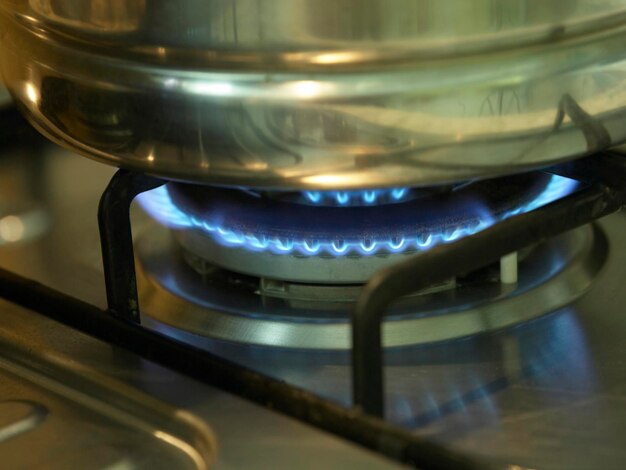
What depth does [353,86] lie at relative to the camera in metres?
0.49

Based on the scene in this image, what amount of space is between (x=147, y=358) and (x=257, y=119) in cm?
17

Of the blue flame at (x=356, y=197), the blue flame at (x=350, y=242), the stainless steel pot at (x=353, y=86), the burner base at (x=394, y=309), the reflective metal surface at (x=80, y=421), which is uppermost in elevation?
the stainless steel pot at (x=353, y=86)

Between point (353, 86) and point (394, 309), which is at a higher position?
point (353, 86)

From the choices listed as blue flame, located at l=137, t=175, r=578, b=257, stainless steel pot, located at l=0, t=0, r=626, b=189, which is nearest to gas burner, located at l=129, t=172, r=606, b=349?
blue flame, located at l=137, t=175, r=578, b=257

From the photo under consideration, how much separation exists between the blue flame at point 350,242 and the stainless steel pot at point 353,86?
97 millimetres

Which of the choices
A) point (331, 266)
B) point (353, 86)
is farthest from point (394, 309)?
point (353, 86)

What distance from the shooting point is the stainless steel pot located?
1.61ft

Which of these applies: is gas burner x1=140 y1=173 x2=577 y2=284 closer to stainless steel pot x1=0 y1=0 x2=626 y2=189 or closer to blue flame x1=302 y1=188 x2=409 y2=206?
blue flame x1=302 y1=188 x2=409 y2=206

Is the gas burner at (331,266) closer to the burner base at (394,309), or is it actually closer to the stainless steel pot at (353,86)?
the burner base at (394,309)

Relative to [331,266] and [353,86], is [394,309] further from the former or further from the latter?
[353,86]

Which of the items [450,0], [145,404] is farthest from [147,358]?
[450,0]

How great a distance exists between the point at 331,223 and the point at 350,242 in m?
0.03

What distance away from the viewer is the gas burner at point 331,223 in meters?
0.62

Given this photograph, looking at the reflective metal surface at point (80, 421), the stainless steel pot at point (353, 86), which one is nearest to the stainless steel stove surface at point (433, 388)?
the reflective metal surface at point (80, 421)
